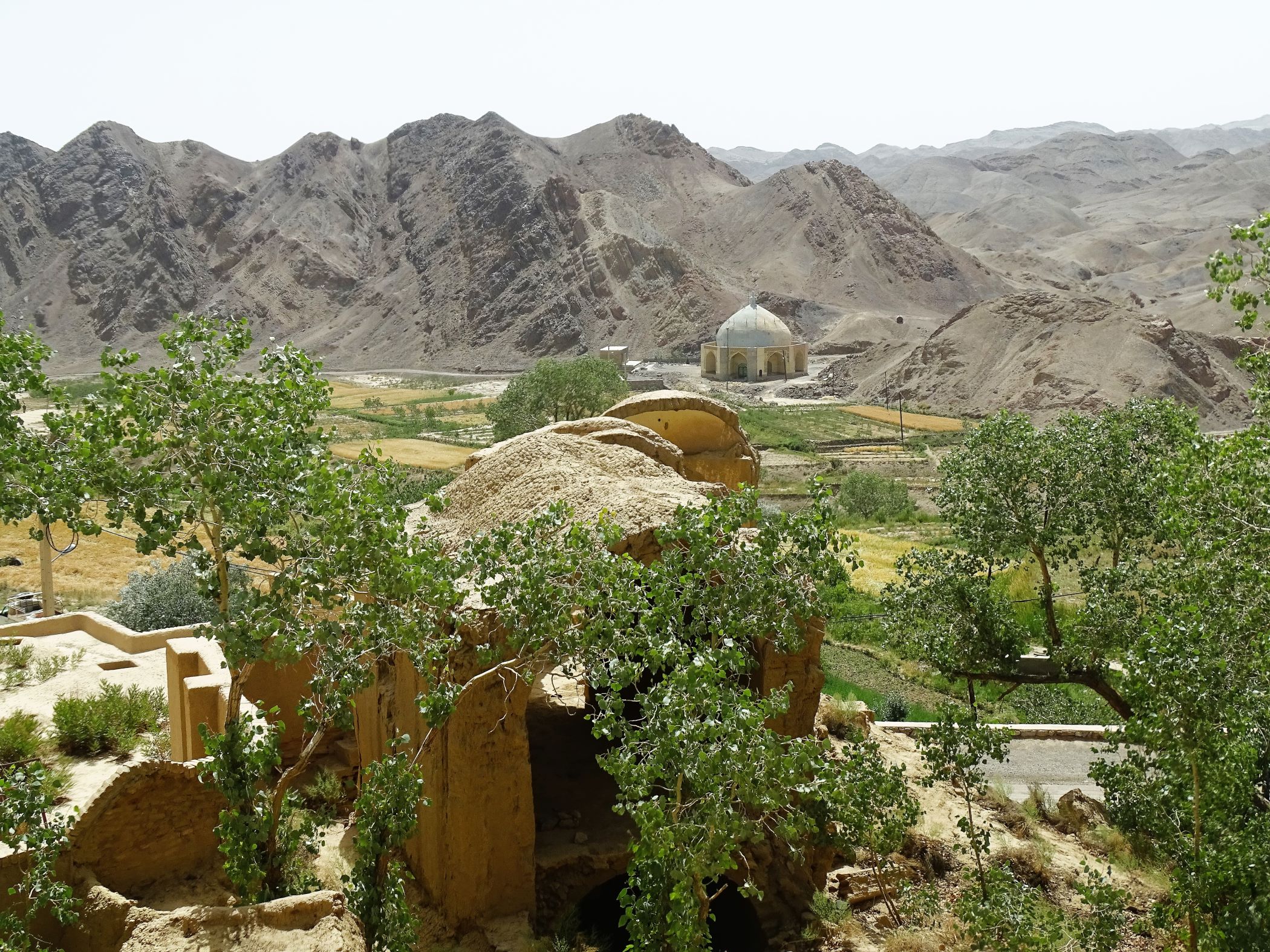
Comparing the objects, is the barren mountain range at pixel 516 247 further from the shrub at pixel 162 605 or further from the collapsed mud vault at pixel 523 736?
the collapsed mud vault at pixel 523 736

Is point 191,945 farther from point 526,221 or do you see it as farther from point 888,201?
point 888,201

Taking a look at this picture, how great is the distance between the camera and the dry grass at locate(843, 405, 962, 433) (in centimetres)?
5475

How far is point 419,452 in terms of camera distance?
4647cm

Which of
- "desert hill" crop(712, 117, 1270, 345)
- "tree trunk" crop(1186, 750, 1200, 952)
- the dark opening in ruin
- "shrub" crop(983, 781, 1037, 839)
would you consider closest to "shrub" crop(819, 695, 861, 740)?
"shrub" crop(983, 781, 1037, 839)

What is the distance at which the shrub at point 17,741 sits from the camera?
911 centimetres

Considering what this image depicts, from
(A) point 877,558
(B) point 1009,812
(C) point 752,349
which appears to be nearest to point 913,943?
(B) point 1009,812

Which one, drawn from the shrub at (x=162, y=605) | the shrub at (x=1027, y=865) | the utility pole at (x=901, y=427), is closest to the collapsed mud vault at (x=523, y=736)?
the shrub at (x=1027, y=865)

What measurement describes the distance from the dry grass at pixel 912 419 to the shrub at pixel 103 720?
45.9 m

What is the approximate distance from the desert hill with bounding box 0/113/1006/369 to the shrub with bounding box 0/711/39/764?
77.1 m

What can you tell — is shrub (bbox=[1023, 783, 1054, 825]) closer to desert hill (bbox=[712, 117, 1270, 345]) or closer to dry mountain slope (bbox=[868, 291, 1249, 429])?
dry mountain slope (bbox=[868, 291, 1249, 429])

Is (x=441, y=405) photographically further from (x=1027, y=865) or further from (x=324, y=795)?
(x=1027, y=865)

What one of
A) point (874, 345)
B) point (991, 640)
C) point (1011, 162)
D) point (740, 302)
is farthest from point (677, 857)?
point (1011, 162)

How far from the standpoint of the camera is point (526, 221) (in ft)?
338

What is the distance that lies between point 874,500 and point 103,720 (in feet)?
96.6
